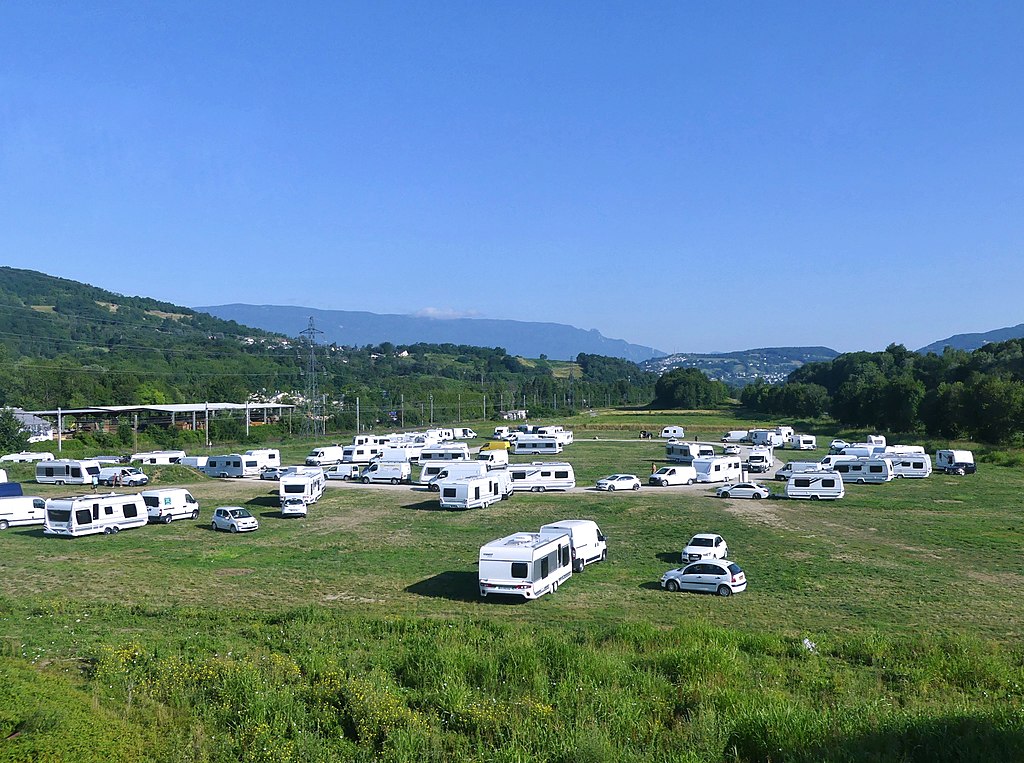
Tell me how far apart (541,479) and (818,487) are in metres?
14.4

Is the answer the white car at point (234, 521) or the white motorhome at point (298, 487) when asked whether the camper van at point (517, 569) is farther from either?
the white motorhome at point (298, 487)

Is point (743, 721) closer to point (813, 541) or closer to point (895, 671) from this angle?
point (895, 671)

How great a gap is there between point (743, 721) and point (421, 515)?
2530cm

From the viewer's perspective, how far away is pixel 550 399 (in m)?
151

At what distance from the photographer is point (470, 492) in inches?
1403

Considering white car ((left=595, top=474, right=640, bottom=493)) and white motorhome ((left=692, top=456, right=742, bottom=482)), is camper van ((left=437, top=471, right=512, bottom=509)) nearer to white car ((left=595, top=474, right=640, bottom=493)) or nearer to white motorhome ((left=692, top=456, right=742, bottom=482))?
white car ((left=595, top=474, right=640, bottom=493))

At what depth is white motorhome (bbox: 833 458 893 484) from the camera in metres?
43.7

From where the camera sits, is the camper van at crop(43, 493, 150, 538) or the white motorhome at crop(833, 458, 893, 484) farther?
the white motorhome at crop(833, 458, 893, 484)

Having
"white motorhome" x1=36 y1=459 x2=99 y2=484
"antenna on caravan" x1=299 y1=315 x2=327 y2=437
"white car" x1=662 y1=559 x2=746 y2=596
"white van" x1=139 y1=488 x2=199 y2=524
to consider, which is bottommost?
"white car" x1=662 y1=559 x2=746 y2=596

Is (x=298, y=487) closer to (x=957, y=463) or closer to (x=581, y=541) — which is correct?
(x=581, y=541)

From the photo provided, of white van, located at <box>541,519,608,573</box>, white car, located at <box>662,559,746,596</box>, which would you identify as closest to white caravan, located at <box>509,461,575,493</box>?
white van, located at <box>541,519,608,573</box>

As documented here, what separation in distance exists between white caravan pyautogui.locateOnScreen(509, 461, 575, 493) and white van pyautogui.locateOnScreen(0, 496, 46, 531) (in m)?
22.4

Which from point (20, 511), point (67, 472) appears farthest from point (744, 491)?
point (67, 472)

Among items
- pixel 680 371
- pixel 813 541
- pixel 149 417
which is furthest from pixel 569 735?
pixel 680 371
